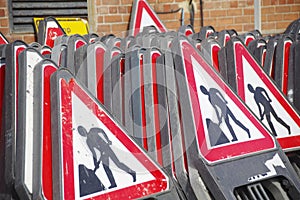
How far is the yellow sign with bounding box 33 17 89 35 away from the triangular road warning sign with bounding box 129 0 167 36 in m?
0.44

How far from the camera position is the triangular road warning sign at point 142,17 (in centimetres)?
477

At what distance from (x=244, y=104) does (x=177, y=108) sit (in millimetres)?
319

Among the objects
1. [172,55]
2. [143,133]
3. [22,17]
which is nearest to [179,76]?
[172,55]

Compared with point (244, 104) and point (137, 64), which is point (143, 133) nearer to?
point (137, 64)

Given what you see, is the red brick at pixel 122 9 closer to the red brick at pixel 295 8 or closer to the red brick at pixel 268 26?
the red brick at pixel 268 26

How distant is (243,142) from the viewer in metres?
2.23

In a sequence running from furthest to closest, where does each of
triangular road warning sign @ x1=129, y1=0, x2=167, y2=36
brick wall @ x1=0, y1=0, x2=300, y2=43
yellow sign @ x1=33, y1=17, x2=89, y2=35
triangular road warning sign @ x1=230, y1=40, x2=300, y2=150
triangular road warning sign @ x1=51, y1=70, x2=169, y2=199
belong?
1. brick wall @ x1=0, y1=0, x2=300, y2=43
2. triangular road warning sign @ x1=129, y1=0, x2=167, y2=36
3. yellow sign @ x1=33, y1=17, x2=89, y2=35
4. triangular road warning sign @ x1=230, y1=40, x2=300, y2=150
5. triangular road warning sign @ x1=51, y1=70, x2=169, y2=199

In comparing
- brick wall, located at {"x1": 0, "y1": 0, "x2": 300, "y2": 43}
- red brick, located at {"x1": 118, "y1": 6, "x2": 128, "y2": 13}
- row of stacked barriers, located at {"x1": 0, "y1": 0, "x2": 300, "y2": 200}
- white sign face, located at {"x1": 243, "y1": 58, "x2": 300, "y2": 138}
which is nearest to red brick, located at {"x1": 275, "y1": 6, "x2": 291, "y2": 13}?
brick wall, located at {"x1": 0, "y1": 0, "x2": 300, "y2": 43}

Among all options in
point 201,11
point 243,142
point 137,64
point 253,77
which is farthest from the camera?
point 201,11

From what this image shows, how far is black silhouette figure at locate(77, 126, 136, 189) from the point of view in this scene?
6.31 feet

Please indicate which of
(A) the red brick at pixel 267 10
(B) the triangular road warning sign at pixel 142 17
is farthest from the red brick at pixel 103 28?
(A) the red brick at pixel 267 10

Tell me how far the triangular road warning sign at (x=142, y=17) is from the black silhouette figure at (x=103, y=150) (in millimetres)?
2862

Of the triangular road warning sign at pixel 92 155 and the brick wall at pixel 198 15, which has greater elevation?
the brick wall at pixel 198 15

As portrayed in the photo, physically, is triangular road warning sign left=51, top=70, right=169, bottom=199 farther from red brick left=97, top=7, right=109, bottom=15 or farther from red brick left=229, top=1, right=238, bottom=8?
red brick left=229, top=1, right=238, bottom=8
